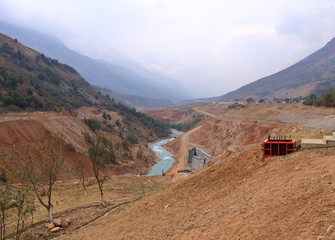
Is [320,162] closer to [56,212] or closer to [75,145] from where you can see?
[56,212]

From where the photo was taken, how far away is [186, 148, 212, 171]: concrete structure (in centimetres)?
5300

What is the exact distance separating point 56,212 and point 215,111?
117 m

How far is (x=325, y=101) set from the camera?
49.2 m

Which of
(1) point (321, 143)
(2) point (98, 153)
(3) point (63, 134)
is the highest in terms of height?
(1) point (321, 143)

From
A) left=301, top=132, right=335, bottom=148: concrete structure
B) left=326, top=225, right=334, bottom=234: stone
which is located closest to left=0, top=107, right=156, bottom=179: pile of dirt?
left=301, top=132, right=335, bottom=148: concrete structure

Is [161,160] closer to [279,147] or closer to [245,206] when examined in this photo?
[279,147]

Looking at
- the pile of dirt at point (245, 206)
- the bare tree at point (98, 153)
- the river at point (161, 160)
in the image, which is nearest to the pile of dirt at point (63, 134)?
the river at point (161, 160)

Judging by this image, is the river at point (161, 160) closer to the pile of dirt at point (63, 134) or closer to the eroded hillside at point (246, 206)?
the pile of dirt at point (63, 134)

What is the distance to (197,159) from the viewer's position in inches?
2189

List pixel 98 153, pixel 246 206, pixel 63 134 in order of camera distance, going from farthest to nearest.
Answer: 1. pixel 63 134
2. pixel 98 153
3. pixel 246 206

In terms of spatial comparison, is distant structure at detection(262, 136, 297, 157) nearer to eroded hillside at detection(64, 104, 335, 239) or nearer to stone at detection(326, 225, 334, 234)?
eroded hillside at detection(64, 104, 335, 239)

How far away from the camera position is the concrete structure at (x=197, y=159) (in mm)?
53003

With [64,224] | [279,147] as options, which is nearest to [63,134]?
[64,224]

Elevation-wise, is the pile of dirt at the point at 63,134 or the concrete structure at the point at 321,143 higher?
the concrete structure at the point at 321,143
